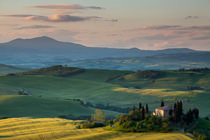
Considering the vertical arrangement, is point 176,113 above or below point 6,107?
above

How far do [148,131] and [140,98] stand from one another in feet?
340

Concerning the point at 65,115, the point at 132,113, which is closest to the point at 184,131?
the point at 132,113

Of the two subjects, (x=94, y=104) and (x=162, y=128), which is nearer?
(x=162, y=128)

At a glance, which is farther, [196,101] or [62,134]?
[196,101]

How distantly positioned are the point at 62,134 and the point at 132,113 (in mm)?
19647

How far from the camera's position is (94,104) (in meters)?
170

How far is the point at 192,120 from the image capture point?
243ft

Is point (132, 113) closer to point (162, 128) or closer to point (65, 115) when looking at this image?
point (162, 128)

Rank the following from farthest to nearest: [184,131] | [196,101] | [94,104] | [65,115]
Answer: [94,104] → [196,101] → [65,115] → [184,131]

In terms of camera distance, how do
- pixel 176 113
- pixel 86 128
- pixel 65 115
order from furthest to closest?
1. pixel 65 115
2. pixel 86 128
3. pixel 176 113

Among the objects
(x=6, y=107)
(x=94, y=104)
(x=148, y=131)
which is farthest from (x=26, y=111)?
(x=148, y=131)

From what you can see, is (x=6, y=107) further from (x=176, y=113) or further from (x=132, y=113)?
(x=176, y=113)

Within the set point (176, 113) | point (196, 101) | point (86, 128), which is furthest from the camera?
point (196, 101)

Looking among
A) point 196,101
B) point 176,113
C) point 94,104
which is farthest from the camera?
point 94,104
